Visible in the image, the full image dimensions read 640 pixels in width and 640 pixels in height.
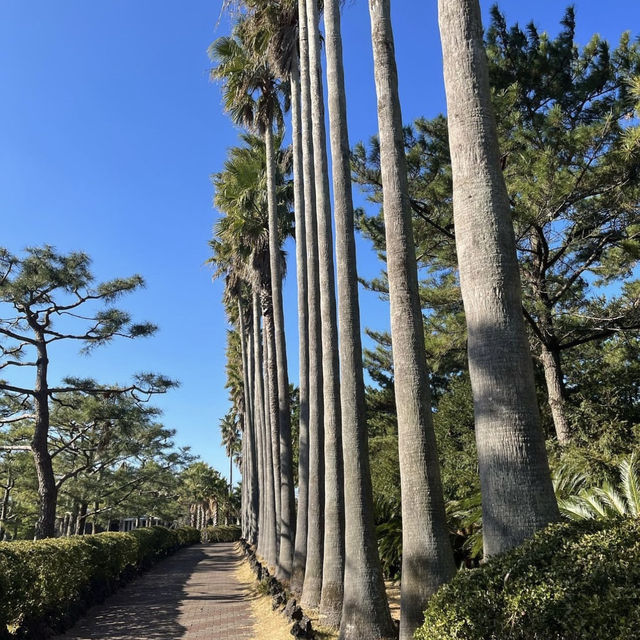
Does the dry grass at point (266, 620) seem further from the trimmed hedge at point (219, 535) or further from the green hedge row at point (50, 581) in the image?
the trimmed hedge at point (219, 535)

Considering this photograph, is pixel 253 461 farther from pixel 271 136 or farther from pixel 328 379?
pixel 328 379

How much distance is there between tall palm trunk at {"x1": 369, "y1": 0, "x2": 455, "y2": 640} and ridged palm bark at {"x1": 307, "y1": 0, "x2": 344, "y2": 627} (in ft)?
9.76

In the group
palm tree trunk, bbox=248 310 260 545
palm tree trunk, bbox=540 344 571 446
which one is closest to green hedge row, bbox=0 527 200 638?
palm tree trunk, bbox=540 344 571 446

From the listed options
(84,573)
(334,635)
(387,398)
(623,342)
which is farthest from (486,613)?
(387,398)

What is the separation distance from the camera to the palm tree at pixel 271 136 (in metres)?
16.0

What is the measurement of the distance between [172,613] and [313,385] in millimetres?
5760

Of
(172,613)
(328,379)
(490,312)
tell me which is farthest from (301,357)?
(490,312)

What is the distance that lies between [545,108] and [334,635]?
12.4m

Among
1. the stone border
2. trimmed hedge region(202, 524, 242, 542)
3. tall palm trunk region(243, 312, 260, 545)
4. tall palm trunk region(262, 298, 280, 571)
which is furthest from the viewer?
trimmed hedge region(202, 524, 242, 542)

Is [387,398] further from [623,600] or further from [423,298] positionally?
[623,600]

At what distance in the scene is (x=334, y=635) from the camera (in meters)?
8.13

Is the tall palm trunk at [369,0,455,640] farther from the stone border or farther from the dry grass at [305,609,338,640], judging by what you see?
the dry grass at [305,609,338,640]

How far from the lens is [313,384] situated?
37.9ft

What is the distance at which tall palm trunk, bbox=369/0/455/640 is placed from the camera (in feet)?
19.4
